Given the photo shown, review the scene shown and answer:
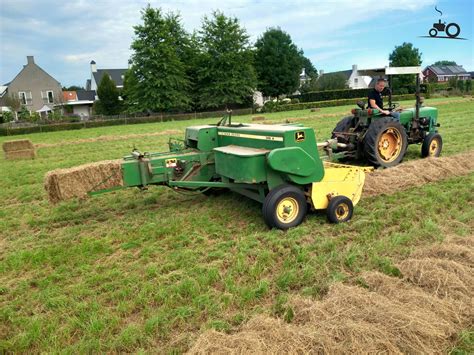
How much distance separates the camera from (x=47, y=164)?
13.1m

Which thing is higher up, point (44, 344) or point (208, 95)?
point (208, 95)

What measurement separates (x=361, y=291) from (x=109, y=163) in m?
6.61

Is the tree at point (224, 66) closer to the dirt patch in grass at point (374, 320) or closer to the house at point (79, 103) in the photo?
the house at point (79, 103)

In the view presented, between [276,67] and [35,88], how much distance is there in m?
33.1

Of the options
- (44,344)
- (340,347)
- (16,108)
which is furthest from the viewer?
(16,108)

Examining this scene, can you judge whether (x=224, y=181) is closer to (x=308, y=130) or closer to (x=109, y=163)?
(x=308, y=130)

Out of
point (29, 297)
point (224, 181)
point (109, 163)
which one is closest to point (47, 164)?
point (109, 163)

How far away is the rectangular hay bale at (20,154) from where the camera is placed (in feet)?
49.7

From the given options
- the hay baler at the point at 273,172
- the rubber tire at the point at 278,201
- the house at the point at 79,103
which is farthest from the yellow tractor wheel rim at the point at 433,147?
the house at the point at 79,103

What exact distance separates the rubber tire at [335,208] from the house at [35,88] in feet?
186

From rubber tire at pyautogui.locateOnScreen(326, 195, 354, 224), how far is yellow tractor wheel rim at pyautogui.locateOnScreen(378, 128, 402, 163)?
3275 millimetres

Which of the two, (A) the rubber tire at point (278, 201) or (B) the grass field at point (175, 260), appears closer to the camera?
(B) the grass field at point (175, 260)

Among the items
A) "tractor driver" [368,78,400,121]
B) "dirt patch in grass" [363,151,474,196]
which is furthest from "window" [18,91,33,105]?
"dirt patch in grass" [363,151,474,196]

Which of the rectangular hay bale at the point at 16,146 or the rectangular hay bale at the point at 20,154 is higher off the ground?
the rectangular hay bale at the point at 16,146
